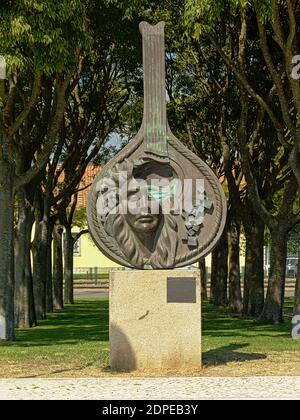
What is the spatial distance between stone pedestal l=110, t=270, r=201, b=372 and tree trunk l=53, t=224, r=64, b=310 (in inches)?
937

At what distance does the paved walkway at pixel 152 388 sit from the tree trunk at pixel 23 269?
1255 cm

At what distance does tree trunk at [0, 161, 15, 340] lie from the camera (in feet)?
66.0

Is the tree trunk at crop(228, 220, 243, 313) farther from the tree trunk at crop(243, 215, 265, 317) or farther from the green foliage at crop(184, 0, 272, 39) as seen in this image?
the green foliage at crop(184, 0, 272, 39)

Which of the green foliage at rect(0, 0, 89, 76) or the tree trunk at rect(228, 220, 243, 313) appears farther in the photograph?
the tree trunk at rect(228, 220, 243, 313)

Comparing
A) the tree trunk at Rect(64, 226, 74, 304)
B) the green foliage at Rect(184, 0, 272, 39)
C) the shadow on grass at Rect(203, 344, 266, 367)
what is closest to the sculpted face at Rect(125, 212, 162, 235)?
the shadow on grass at Rect(203, 344, 266, 367)

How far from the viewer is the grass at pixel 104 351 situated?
15031mm

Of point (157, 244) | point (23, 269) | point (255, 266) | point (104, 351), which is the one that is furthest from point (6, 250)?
point (255, 266)

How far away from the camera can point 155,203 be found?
1508cm

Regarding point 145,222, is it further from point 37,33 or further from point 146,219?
A: point 37,33

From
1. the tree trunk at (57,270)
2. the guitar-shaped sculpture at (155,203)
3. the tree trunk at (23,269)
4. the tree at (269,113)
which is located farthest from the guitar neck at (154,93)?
A: the tree trunk at (57,270)

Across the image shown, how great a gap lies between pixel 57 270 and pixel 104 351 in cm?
2199

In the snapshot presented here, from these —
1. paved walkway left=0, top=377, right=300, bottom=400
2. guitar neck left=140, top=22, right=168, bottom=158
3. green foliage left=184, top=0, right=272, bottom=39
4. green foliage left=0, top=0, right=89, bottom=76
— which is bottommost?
paved walkway left=0, top=377, right=300, bottom=400

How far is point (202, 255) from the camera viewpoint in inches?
601

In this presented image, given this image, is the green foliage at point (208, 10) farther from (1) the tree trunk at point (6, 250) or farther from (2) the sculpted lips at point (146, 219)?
(1) the tree trunk at point (6, 250)
